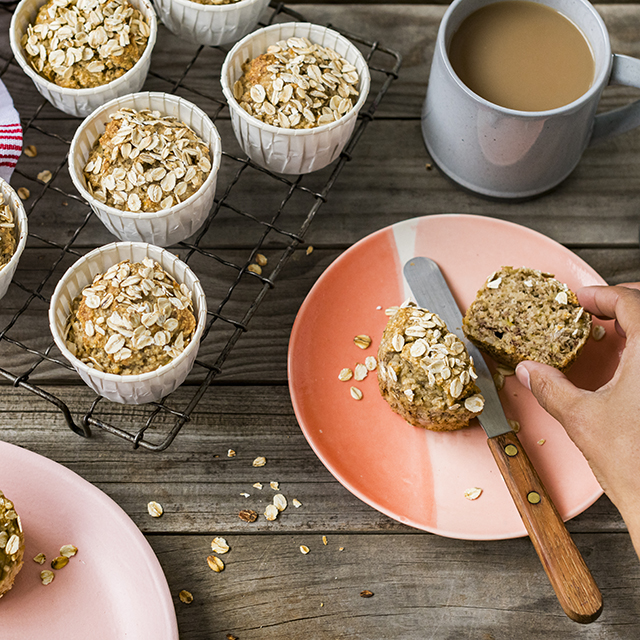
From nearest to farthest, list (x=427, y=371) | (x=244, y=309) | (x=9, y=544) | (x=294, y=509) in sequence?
(x=9, y=544)
(x=427, y=371)
(x=294, y=509)
(x=244, y=309)

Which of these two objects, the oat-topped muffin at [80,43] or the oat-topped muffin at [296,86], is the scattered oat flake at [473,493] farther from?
the oat-topped muffin at [80,43]

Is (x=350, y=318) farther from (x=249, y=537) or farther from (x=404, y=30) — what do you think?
(x=404, y=30)

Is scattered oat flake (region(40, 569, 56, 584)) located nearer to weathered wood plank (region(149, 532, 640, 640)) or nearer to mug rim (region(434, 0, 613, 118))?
weathered wood plank (region(149, 532, 640, 640))

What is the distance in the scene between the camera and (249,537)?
1232 mm

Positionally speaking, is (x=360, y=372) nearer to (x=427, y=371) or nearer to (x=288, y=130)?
(x=427, y=371)

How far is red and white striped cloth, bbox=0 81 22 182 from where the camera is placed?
4.31ft

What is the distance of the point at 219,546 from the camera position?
3.99 feet

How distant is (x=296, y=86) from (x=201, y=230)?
1.20 ft

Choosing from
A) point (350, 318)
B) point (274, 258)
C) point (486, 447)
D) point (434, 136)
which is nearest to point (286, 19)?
point (434, 136)

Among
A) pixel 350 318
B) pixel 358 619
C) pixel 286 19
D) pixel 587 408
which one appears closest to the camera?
pixel 587 408

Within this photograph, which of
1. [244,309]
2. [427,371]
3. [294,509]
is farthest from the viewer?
[244,309]

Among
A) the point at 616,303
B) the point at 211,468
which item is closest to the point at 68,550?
the point at 211,468

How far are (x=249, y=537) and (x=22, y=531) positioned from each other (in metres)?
0.38

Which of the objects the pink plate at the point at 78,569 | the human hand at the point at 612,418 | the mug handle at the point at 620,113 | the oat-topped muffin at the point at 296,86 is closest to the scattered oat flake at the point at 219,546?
the pink plate at the point at 78,569
